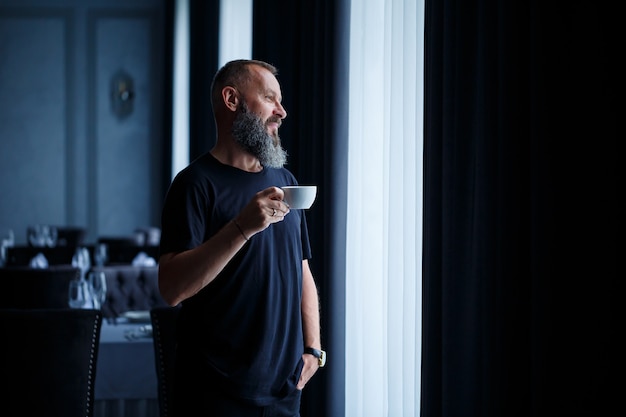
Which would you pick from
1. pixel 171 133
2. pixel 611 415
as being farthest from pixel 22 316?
pixel 171 133

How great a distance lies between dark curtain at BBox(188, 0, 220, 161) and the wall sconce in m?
3.10

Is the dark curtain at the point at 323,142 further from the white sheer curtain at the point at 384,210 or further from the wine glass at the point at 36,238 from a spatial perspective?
the wine glass at the point at 36,238

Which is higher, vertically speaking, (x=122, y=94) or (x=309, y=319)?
(x=122, y=94)

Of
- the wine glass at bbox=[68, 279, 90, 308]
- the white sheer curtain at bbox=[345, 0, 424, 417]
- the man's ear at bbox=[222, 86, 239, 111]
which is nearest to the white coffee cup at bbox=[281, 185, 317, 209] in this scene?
the man's ear at bbox=[222, 86, 239, 111]

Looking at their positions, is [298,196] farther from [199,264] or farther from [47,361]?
[47,361]

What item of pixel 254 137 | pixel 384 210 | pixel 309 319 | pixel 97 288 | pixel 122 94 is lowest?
pixel 97 288

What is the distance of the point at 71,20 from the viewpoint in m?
10.7

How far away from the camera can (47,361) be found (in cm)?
268

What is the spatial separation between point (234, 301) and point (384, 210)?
3.83 ft

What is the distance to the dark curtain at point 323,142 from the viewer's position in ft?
10.0

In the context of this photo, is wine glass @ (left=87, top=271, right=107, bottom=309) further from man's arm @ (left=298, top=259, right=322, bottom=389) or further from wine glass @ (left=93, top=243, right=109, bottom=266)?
wine glass @ (left=93, top=243, right=109, bottom=266)

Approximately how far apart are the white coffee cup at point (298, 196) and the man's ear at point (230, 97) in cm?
30

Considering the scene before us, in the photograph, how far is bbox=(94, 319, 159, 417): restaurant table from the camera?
10.4ft

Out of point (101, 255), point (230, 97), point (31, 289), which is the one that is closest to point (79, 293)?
point (31, 289)
